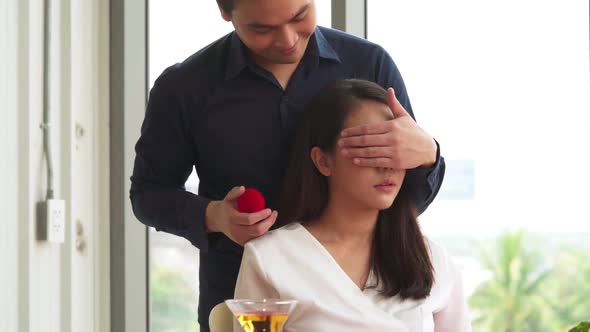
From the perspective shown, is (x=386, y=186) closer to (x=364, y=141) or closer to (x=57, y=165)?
(x=364, y=141)

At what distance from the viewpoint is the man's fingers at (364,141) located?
1814 millimetres

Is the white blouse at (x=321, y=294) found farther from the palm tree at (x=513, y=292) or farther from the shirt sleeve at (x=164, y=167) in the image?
the palm tree at (x=513, y=292)

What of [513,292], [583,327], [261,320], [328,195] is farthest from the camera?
[513,292]

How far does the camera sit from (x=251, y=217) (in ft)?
5.86

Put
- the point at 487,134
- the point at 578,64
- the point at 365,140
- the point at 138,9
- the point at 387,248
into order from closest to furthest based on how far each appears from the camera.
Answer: the point at 365,140
the point at 387,248
the point at 138,9
the point at 487,134
the point at 578,64

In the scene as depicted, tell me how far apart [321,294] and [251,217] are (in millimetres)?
184

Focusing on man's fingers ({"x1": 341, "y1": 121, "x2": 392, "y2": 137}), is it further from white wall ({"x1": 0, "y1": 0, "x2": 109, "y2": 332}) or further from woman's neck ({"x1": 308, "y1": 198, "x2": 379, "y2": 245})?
white wall ({"x1": 0, "y1": 0, "x2": 109, "y2": 332})

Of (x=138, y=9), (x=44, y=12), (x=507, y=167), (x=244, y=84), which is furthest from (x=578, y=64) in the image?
(x=244, y=84)

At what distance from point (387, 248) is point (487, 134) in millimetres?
4097

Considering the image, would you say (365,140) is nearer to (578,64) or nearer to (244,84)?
(244,84)

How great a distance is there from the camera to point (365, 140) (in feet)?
6.05

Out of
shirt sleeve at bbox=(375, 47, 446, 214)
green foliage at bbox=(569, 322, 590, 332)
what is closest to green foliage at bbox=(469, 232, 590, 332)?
shirt sleeve at bbox=(375, 47, 446, 214)

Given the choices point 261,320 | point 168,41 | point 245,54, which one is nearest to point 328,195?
point 245,54

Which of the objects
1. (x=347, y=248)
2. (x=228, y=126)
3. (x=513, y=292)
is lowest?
(x=513, y=292)
